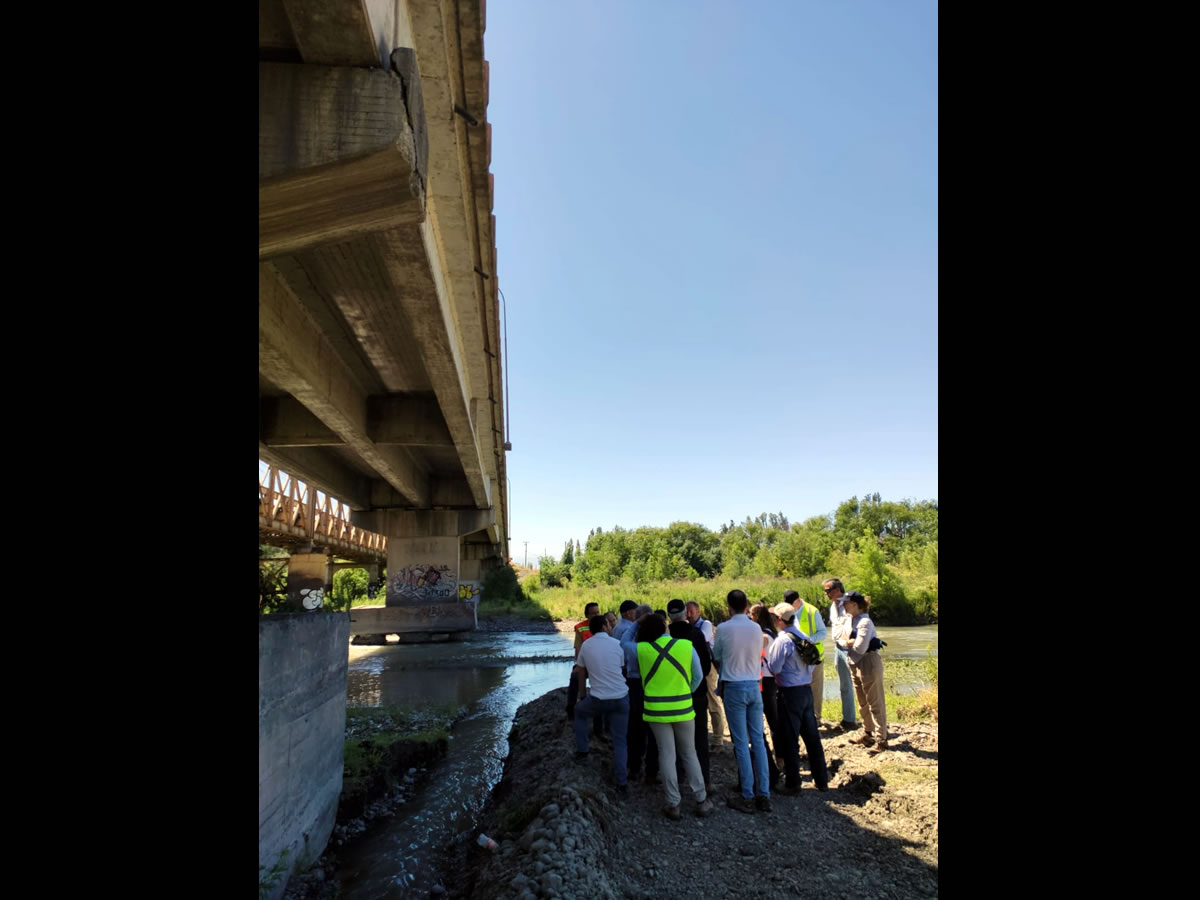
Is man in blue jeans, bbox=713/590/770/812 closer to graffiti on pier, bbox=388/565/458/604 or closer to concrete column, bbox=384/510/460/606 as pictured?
concrete column, bbox=384/510/460/606

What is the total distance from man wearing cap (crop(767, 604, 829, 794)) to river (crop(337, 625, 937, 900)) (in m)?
2.66

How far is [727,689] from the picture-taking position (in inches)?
270

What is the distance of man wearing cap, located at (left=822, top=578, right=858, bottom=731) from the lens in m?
8.95

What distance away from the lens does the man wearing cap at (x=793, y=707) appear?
721cm

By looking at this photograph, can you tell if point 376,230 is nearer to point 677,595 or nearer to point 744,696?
point 744,696

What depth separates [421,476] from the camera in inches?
934

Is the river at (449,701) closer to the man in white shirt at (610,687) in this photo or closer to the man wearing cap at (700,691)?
the man in white shirt at (610,687)

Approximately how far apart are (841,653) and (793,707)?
2558mm

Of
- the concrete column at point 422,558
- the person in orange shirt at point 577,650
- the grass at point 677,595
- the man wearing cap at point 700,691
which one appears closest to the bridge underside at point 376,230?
the person in orange shirt at point 577,650

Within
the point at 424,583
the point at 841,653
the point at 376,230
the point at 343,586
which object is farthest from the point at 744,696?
the point at 343,586

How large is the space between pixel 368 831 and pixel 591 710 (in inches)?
108
